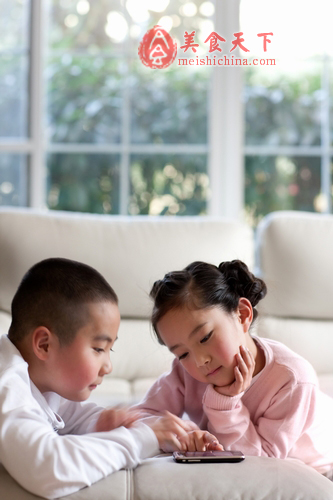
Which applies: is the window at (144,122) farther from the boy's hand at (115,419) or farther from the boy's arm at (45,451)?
the boy's arm at (45,451)

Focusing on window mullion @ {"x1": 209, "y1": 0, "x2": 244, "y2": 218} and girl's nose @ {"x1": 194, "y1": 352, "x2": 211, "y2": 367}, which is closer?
girl's nose @ {"x1": 194, "y1": 352, "x2": 211, "y2": 367}

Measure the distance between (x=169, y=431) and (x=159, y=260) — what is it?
2.64ft

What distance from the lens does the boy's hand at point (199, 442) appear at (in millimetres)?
1026

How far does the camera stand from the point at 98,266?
69.7 inches

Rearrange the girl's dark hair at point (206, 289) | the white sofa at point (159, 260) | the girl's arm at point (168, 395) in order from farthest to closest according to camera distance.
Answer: the white sofa at point (159, 260) → the girl's arm at point (168, 395) → the girl's dark hair at point (206, 289)

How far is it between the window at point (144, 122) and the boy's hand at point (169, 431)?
66.9 inches

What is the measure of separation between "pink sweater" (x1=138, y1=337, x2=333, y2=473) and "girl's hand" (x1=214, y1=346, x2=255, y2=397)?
14mm

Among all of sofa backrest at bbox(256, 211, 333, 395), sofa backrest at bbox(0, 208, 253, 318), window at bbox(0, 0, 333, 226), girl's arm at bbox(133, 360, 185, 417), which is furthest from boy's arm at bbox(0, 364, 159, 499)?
window at bbox(0, 0, 333, 226)

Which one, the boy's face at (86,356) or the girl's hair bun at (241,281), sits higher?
the girl's hair bun at (241,281)

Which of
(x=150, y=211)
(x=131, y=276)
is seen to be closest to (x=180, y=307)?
(x=131, y=276)

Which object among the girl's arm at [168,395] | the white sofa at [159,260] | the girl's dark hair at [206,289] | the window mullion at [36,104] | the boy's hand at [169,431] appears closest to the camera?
the boy's hand at [169,431]

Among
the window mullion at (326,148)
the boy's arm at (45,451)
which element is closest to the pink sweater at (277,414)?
the boy's arm at (45,451)

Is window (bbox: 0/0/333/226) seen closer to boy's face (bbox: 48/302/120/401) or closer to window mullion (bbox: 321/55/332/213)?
window mullion (bbox: 321/55/332/213)

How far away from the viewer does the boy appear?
0.89m
